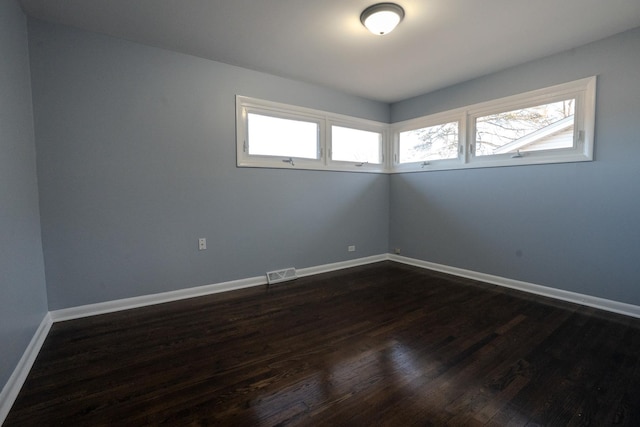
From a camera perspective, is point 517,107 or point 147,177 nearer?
point 147,177

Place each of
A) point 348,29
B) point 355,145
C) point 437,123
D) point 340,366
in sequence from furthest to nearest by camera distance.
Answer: point 355,145, point 437,123, point 348,29, point 340,366

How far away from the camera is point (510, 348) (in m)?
1.98

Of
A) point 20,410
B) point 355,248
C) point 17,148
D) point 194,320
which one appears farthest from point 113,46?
point 355,248

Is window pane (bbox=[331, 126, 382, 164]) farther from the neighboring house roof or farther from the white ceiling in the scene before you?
the neighboring house roof

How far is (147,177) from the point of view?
272 cm

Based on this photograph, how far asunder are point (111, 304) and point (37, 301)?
0.56 metres

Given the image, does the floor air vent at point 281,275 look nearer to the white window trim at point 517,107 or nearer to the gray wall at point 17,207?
the gray wall at point 17,207

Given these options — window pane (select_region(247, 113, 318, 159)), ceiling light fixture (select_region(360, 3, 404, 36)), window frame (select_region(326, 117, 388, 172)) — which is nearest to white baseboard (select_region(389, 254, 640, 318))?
window frame (select_region(326, 117, 388, 172))

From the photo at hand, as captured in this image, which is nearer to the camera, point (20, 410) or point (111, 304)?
point (20, 410)

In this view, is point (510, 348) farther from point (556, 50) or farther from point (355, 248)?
point (556, 50)

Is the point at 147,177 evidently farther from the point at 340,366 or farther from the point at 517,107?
the point at 517,107

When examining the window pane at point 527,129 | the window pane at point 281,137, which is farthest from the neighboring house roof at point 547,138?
the window pane at point 281,137

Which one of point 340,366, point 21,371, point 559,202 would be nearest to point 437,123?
point 559,202

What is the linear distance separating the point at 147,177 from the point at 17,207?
100cm
